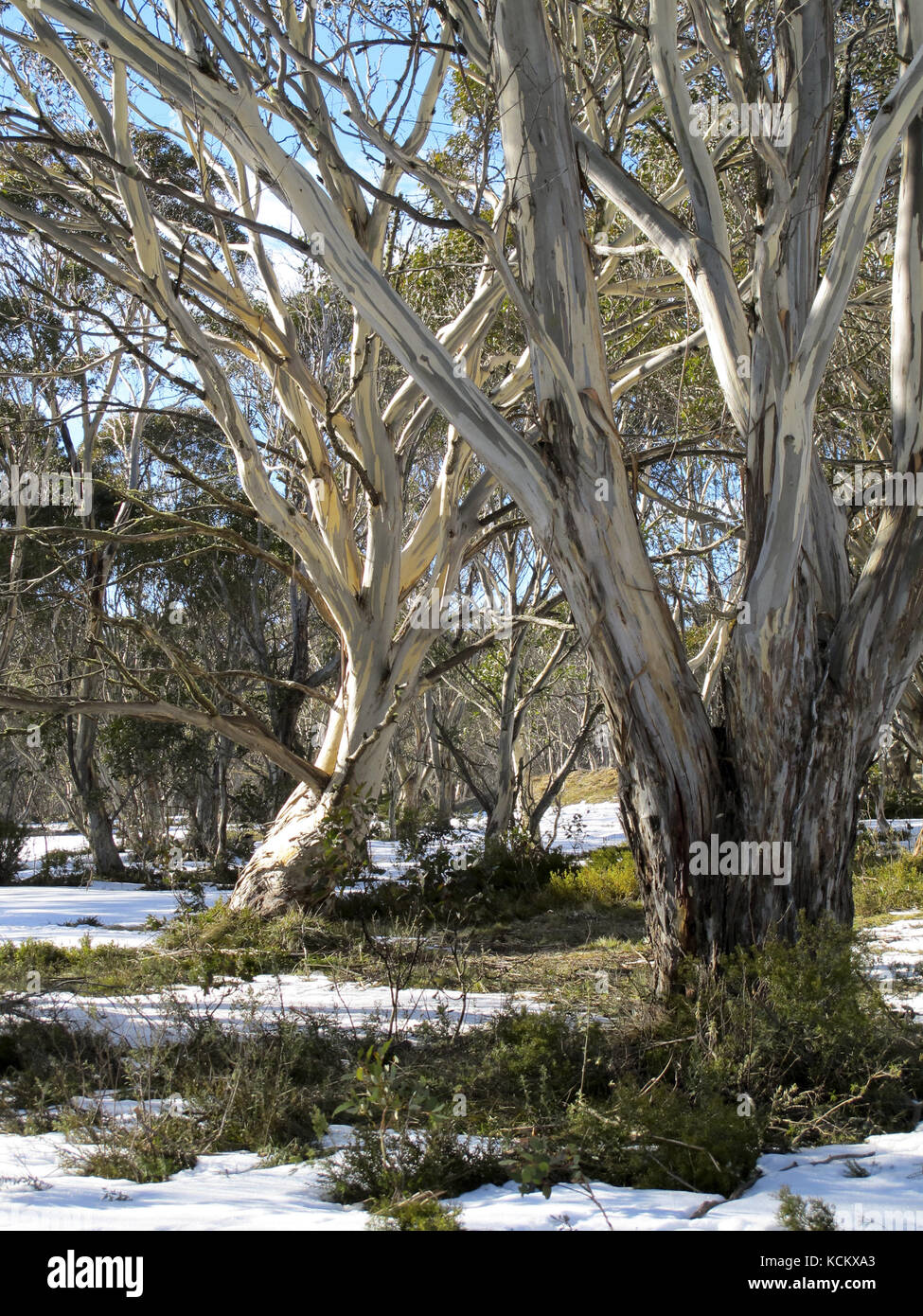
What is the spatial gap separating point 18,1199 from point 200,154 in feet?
19.9

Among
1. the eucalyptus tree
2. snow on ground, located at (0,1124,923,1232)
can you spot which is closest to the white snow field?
snow on ground, located at (0,1124,923,1232)

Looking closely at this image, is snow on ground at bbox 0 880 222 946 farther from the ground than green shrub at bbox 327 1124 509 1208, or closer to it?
closer to it

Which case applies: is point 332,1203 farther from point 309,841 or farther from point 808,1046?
point 309,841

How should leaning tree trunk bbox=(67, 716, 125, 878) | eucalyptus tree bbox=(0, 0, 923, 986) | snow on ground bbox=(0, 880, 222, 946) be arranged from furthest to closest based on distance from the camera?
leaning tree trunk bbox=(67, 716, 125, 878) → snow on ground bbox=(0, 880, 222, 946) → eucalyptus tree bbox=(0, 0, 923, 986)

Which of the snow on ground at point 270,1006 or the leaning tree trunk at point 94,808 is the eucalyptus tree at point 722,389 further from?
the leaning tree trunk at point 94,808

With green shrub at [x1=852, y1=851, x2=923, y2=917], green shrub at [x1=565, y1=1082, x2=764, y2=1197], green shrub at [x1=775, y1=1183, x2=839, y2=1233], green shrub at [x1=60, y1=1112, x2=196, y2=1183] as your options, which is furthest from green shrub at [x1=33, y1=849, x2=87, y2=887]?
green shrub at [x1=775, y1=1183, x2=839, y2=1233]

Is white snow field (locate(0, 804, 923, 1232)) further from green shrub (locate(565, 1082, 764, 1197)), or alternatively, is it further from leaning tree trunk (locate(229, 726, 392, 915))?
leaning tree trunk (locate(229, 726, 392, 915))

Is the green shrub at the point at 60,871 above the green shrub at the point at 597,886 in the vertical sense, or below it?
below

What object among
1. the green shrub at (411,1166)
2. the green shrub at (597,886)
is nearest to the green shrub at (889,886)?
the green shrub at (597,886)

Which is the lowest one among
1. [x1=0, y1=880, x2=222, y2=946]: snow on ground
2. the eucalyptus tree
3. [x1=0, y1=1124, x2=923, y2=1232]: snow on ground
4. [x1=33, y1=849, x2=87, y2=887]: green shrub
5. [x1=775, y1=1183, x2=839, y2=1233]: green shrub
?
[x1=33, y1=849, x2=87, y2=887]: green shrub

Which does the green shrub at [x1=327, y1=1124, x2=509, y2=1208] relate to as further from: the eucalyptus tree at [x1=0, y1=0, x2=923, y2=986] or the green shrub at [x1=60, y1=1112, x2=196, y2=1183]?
the eucalyptus tree at [x1=0, y1=0, x2=923, y2=986]

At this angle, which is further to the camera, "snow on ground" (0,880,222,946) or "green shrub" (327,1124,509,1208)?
"snow on ground" (0,880,222,946)

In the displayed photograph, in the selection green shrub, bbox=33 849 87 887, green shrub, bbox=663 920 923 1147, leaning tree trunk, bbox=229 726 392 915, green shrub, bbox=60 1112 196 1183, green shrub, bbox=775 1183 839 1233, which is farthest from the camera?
green shrub, bbox=33 849 87 887
